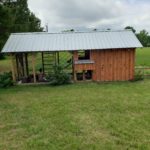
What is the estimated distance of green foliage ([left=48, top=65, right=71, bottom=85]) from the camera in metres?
13.5

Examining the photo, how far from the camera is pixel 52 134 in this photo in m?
6.18

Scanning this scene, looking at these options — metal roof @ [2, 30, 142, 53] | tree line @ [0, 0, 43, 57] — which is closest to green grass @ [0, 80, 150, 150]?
metal roof @ [2, 30, 142, 53]

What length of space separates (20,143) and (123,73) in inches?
380

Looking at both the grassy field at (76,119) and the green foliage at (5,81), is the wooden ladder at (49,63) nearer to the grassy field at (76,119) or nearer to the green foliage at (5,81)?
the green foliage at (5,81)

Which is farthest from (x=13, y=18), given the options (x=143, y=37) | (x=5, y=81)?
(x=143, y=37)

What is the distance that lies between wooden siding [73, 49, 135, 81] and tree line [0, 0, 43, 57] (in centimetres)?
822

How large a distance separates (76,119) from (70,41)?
8055mm

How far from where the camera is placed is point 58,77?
1360cm

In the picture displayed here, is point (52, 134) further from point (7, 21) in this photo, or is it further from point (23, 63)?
point (7, 21)

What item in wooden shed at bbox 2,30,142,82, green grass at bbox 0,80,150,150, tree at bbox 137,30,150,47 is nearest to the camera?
green grass at bbox 0,80,150,150

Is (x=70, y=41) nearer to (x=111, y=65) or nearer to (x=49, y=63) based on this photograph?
(x=111, y=65)

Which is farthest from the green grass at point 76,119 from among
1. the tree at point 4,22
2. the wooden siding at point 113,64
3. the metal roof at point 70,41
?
the tree at point 4,22

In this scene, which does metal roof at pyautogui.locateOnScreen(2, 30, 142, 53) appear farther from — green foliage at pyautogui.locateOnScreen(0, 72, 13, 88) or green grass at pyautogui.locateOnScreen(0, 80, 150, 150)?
green grass at pyautogui.locateOnScreen(0, 80, 150, 150)

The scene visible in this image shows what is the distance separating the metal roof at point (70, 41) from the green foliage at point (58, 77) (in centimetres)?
113
